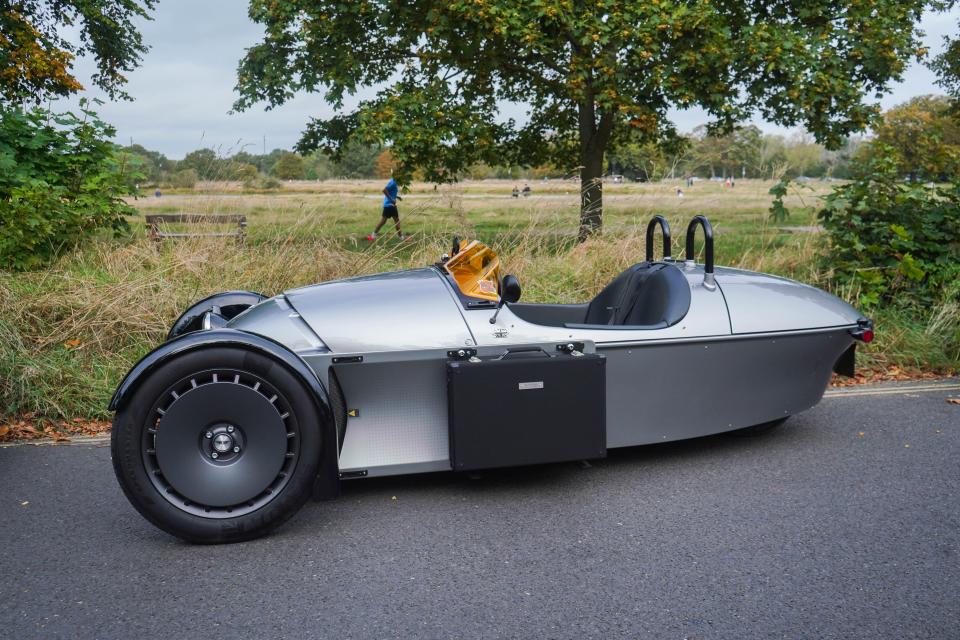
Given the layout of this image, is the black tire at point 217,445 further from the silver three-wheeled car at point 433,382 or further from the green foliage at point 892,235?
the green foliage at point 892,235

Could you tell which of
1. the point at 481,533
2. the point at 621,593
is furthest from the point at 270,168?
the point at 621,593

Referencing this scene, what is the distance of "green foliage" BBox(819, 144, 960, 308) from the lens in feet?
23.8

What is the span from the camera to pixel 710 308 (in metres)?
4.03

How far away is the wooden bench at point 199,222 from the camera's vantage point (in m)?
7.84

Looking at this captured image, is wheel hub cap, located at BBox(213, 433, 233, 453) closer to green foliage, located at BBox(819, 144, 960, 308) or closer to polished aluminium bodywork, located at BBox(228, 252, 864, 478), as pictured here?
polished aluminium bodywork, located at BBox(228, 252, 864, 478)

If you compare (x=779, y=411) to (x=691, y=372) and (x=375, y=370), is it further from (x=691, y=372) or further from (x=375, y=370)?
(x=375, y=370)

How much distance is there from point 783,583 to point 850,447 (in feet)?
6.06

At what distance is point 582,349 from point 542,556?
994mm

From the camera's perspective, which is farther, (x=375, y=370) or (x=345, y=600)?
(x=375, y=370)

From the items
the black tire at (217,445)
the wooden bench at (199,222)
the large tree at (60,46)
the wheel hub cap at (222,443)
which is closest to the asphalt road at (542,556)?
the black tire at (217,445)

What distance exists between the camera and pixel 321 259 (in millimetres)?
7531

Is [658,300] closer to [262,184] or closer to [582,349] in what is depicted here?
[582,349]

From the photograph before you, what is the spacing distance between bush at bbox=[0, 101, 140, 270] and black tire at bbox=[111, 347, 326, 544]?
17.6 feet

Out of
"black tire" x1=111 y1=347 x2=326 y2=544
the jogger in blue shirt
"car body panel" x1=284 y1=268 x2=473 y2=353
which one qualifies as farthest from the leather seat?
the jogger in blue shirt
